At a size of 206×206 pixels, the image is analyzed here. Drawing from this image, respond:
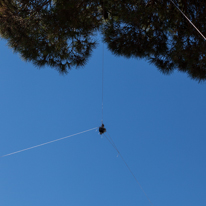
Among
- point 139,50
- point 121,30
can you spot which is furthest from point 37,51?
point 139,50

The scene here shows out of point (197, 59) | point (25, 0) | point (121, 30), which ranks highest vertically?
point (25, 0)

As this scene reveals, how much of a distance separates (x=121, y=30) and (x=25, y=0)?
1.24 metres

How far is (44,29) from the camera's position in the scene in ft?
9.86

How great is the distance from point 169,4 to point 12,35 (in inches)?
77.5

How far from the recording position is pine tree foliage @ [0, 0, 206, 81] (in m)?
2.79

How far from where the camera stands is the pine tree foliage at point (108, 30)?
110 inches

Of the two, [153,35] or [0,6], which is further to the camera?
[153,35]

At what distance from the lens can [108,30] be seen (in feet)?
10.0

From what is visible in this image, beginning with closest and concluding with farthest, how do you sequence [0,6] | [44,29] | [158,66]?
1. [0,6]
2. [44,29]
3. [158,66]

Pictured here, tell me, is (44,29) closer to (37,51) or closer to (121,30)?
(37,51)

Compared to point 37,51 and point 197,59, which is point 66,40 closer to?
point 37,51

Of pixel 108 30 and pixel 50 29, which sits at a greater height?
pixel 50 29

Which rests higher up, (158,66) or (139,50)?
(139,50)

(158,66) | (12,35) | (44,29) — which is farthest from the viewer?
(158,66)
